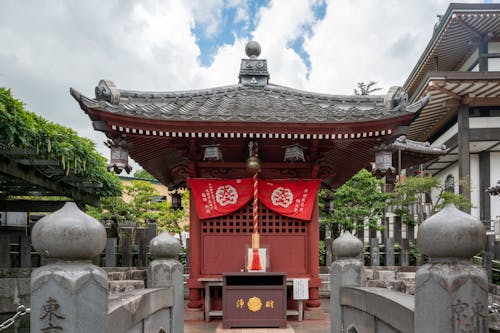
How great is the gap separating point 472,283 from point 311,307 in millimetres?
7881

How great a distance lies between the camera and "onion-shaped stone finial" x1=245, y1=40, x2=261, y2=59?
39.4 ft

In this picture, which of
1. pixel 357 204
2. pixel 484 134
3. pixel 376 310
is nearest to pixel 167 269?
pixel 376 310

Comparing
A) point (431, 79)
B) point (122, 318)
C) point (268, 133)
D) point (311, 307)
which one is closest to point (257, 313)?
point (311, 307)

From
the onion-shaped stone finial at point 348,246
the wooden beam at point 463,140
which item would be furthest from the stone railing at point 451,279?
the wooden beam at point 463,140

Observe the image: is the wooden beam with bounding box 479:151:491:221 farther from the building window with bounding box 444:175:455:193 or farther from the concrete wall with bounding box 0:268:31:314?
the concrete wall with bounding box 0:268:31:314

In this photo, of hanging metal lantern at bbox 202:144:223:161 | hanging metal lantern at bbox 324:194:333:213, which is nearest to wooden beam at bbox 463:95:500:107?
hanging metal lantern at bbox 324:194:333:213

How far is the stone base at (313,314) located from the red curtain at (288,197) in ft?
6.86

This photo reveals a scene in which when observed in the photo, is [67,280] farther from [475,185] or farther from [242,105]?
[475,185]

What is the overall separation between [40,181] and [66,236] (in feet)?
40.0

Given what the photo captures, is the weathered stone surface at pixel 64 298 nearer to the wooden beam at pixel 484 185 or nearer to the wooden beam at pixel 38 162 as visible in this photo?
the wooden beam at pixel 38 162

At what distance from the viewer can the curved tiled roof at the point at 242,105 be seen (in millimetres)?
8703

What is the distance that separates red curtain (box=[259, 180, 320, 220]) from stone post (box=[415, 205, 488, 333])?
7313 mm

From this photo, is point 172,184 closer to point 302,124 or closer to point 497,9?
point 302,124

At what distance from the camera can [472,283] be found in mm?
2627
